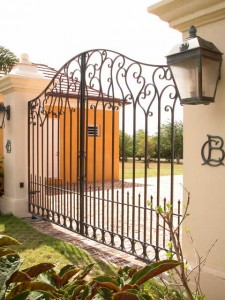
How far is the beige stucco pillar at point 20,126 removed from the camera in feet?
22.7

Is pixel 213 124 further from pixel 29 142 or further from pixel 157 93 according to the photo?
pixel 29 142

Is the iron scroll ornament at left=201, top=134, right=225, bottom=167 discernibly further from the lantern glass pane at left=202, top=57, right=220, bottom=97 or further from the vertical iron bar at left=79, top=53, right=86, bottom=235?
the vertical iron bar at left=79, top=53, right=86, bottom=235

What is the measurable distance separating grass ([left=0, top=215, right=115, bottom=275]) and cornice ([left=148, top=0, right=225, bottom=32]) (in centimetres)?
294

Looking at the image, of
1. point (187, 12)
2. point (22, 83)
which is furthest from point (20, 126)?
point (187, 12)

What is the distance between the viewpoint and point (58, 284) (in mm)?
1823

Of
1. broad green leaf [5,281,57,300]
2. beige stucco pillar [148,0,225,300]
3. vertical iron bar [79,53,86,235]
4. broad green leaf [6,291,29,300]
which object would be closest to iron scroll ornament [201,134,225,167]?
beige stucco pillar [148,0,225,300]

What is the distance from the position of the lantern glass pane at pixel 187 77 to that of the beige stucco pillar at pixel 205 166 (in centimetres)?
24

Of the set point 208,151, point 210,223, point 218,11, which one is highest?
point 218,11

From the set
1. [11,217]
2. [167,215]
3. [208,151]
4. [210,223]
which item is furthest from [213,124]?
[11,217]

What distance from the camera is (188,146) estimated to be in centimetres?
320

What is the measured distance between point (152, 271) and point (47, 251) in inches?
136

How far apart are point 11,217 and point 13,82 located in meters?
2.79

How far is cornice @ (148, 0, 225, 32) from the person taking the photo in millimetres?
2867

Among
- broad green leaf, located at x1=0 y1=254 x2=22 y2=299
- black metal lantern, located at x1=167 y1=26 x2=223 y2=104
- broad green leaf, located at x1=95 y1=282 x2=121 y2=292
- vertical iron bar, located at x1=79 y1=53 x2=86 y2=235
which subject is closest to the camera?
broad green leaf, located at x1=0 y1=254 x2=22 y2=299
